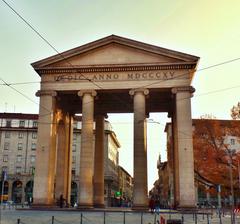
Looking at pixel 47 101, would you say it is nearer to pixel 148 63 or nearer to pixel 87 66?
pixel 87 66

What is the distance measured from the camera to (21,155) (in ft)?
287

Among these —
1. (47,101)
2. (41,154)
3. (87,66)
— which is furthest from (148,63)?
(41,154)

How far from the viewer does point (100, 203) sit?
43688 mm

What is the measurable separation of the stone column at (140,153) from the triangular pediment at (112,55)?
3.47 metres

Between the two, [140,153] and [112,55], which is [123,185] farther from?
[112,55]

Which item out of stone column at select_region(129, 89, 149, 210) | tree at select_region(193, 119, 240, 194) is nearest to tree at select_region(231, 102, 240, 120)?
tree at select_region(193, 119, 240, 194)

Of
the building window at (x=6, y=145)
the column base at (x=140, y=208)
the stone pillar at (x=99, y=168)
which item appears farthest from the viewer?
the building window at (x=6, y=145)

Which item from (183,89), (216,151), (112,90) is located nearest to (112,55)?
(112,90)

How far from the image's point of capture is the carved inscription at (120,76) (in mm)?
37812

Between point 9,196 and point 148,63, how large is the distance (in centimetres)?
5971

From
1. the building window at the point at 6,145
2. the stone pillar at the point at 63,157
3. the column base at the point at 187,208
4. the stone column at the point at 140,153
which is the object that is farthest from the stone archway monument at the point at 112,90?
the building window at the point at 6,145

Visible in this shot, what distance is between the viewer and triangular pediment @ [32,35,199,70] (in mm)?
37625

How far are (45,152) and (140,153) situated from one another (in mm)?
9658

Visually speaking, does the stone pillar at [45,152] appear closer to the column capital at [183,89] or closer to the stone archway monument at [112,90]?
the stone archway monument at [112,90]
